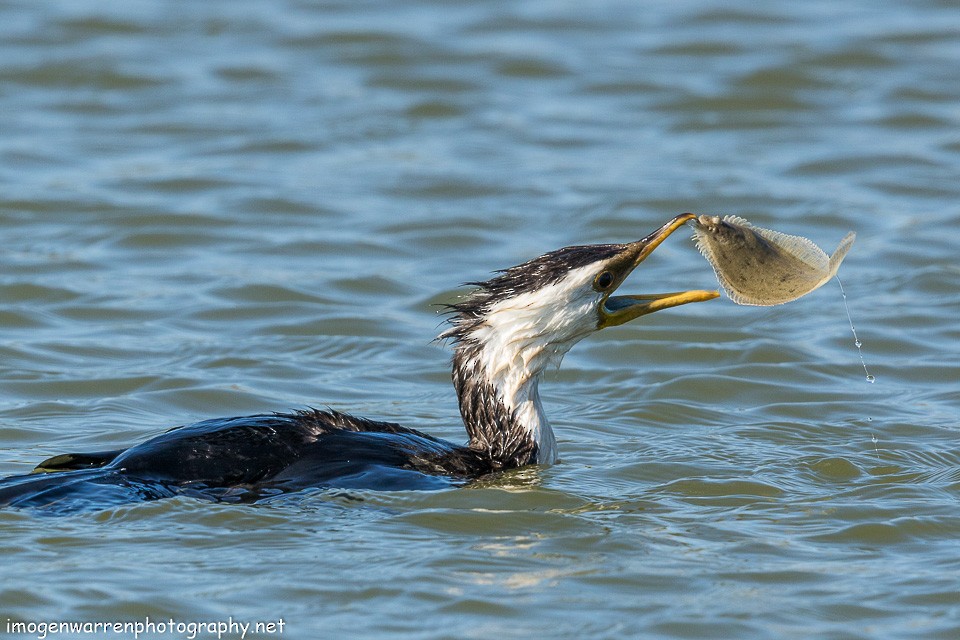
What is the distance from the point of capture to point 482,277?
12.4m

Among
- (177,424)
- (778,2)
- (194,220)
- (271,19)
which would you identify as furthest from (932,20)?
(177,424)

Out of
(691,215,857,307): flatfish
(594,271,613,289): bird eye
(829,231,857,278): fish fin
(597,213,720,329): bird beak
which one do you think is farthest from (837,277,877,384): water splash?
(594,271,613,289): bird eye

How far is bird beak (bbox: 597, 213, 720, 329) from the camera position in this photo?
25.6 ft

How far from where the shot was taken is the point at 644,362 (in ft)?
36.0

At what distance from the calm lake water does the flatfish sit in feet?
3.12

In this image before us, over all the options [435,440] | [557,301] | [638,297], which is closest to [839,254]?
[638,297]

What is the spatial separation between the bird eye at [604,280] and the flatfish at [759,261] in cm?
53

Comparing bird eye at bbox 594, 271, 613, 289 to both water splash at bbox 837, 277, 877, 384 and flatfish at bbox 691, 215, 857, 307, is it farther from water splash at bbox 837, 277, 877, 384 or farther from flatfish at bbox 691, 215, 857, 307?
water splash at bbox 837, 277, 877, 384

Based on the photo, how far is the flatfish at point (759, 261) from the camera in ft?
26.5

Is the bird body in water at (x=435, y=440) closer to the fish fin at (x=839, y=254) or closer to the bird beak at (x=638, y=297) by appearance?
the bird beak at (x=638, y=297)

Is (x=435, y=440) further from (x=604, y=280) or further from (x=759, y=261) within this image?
(x=759, y=261)

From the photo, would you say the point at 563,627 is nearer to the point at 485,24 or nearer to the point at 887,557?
the point at 887,557

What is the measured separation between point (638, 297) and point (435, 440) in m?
1.23

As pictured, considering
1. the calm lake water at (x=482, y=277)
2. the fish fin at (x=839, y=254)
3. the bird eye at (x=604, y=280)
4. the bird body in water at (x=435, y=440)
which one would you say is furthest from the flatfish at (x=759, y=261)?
the calm lake water at (x=482, y=277)
